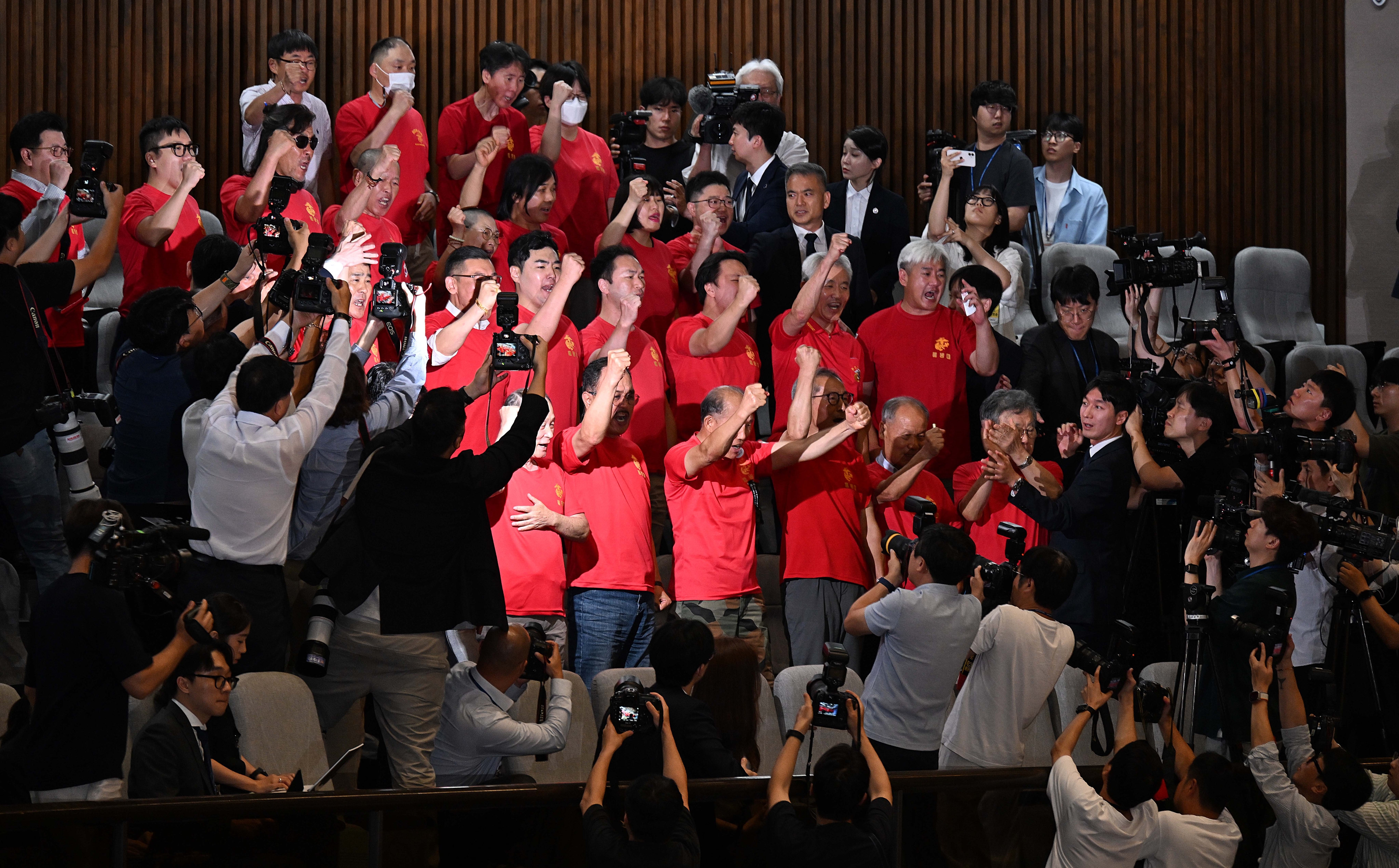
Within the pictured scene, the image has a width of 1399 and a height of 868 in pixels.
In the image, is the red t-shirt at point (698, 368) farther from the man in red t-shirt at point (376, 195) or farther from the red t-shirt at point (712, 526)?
the man in red t-shirt at point (376, 195)

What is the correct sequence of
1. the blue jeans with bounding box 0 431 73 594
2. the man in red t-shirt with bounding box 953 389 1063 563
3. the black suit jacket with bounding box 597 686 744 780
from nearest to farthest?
the black suit jacket with bounding box 597 686 744 780 → the blue jeans with bounding box 0 431 73 594 → the man in red t-shirt with bounding box 953 389 1063 563

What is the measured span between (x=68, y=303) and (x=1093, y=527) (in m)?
3.75

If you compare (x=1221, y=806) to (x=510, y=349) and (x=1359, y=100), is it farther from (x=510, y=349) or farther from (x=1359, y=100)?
(x=1359, y=100)

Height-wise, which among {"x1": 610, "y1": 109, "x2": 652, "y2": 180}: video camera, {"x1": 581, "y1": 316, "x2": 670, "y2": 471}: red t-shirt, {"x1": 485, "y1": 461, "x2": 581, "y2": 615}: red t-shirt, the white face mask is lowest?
{"x1": 485, "y1": 461, "x2": 581, "y2": 615}: red t-shirt

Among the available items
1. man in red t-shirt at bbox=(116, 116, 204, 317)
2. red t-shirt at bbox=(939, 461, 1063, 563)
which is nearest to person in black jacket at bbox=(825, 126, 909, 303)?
red t-shirt at bbox=(939, 461, 1063, 563)

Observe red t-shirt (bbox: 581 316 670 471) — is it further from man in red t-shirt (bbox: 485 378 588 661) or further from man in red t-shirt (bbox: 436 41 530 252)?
man in red t-shirt (bbox: 436 41 530 252)

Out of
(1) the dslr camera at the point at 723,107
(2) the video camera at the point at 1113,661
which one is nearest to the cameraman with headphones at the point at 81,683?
(2) the video camera at the point at 1113,661

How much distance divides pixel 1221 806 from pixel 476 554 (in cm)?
205

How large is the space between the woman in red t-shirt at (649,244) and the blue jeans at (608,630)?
1.45 m

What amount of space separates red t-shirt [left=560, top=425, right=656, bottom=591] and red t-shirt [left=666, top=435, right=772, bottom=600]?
0.11 meters

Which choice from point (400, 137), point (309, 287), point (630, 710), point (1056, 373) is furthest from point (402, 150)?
point (630, 710)

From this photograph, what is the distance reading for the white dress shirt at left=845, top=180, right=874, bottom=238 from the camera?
6.36 m

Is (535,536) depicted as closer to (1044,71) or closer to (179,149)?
(179,149)

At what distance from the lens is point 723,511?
4555 millimetres
